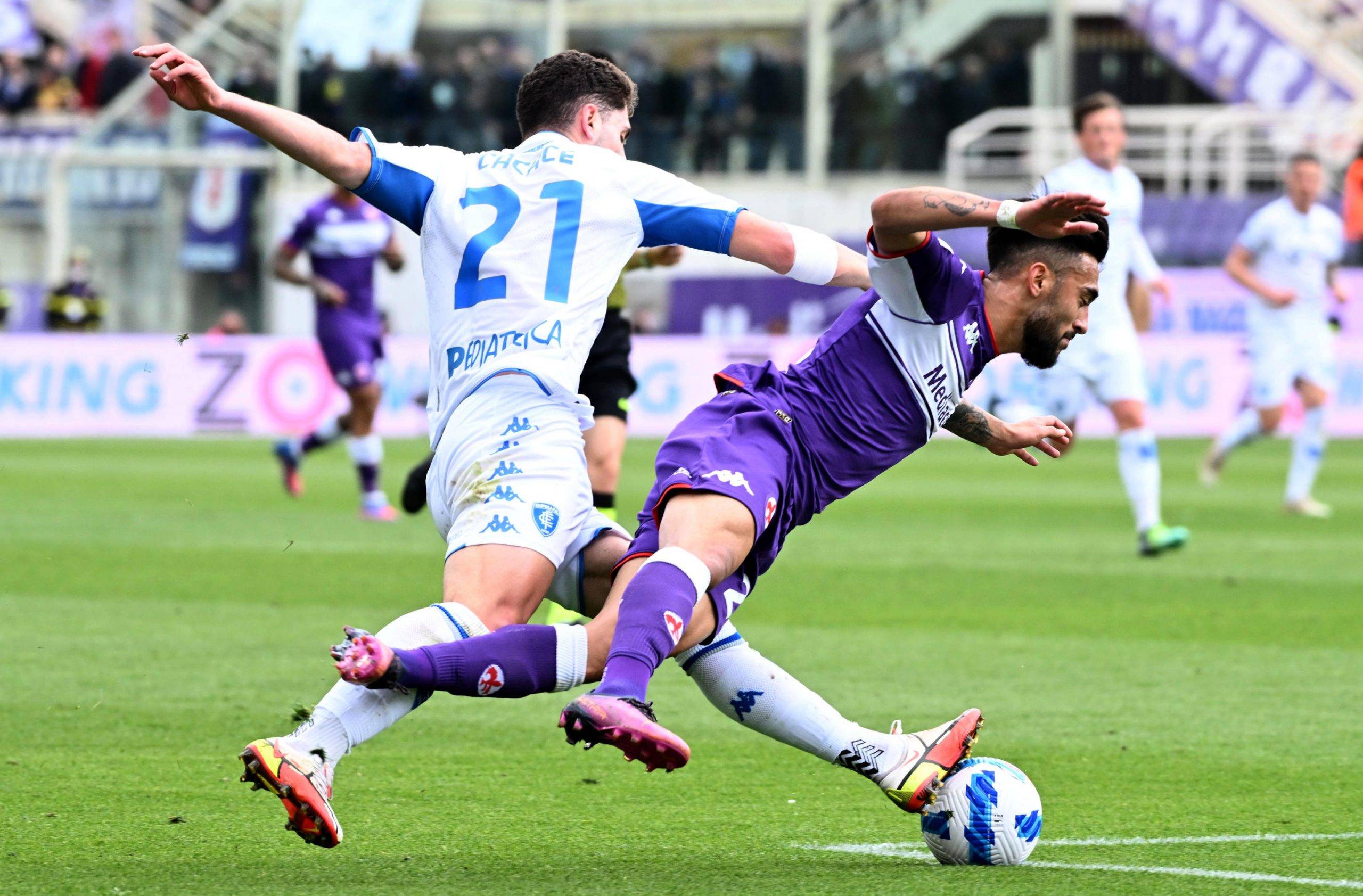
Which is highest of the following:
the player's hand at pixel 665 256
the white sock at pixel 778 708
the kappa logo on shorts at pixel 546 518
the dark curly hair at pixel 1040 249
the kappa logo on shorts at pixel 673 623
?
the dark curly hair at pixel 1040 249

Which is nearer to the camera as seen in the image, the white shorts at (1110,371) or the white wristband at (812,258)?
the white wristband at (812,258)

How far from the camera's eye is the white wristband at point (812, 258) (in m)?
4.77

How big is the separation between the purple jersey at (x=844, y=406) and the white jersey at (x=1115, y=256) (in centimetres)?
650

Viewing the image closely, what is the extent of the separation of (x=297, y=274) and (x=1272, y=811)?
9.82 metres

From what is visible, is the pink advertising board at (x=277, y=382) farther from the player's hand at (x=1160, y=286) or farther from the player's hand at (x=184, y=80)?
the player's hand at (x=184, y=80)

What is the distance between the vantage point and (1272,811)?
5086 millimetres

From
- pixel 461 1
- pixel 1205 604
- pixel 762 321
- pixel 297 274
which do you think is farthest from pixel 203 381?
pixel 1205 604

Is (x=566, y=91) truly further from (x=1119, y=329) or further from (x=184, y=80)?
(x=1119, y=329)

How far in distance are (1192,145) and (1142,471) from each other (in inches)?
668

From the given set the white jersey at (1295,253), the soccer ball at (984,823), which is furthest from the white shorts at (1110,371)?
the soccer ball at (984,823)

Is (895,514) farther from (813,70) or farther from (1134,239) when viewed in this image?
(813,70)

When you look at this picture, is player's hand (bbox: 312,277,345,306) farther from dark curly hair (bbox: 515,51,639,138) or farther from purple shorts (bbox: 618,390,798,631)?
purple shorts (bbox: 618,390,798,631)

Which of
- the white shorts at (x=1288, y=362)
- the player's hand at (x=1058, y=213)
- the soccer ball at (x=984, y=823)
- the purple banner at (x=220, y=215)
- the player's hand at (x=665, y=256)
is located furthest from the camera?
the purple banner at (x=220, y=215)

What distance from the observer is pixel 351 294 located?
13828 mm
